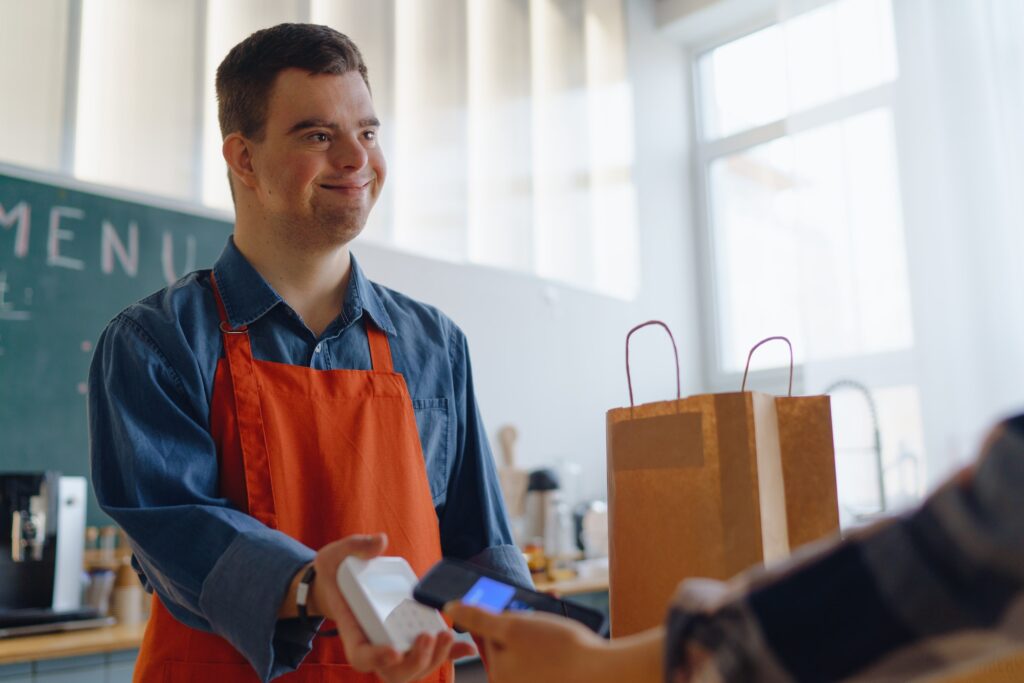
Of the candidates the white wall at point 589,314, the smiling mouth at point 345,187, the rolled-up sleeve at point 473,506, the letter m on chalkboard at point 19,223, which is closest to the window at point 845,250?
the white wall at point 589,314

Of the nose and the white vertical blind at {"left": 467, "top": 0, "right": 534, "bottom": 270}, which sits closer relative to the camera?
the nose

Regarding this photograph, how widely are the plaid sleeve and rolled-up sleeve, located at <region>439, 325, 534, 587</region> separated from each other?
0.73 m

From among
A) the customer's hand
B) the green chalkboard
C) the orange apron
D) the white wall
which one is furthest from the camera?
the white wall

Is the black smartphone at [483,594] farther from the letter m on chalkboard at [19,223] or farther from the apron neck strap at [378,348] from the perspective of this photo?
the letter m on chalkboard at [19,223]

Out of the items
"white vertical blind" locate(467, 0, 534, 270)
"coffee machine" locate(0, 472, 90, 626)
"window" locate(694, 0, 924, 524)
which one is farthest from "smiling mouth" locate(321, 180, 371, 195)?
"window" locate(694, 0, 924, 524)

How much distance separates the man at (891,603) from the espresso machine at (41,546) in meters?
1.88

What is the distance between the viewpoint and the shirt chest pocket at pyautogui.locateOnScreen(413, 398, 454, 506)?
46.8 inches

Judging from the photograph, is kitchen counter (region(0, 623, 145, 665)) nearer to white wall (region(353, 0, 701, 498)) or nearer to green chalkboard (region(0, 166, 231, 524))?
green chalkboard (region(0, 166, 231, 524))

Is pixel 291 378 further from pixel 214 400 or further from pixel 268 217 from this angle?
pixel 268 217

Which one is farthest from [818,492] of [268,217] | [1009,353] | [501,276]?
[1009,353]

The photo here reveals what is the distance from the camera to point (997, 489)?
0.40 meters

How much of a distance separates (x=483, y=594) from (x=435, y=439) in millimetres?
449

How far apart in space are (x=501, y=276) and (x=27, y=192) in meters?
1.80

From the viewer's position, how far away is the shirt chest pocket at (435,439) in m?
1.19
